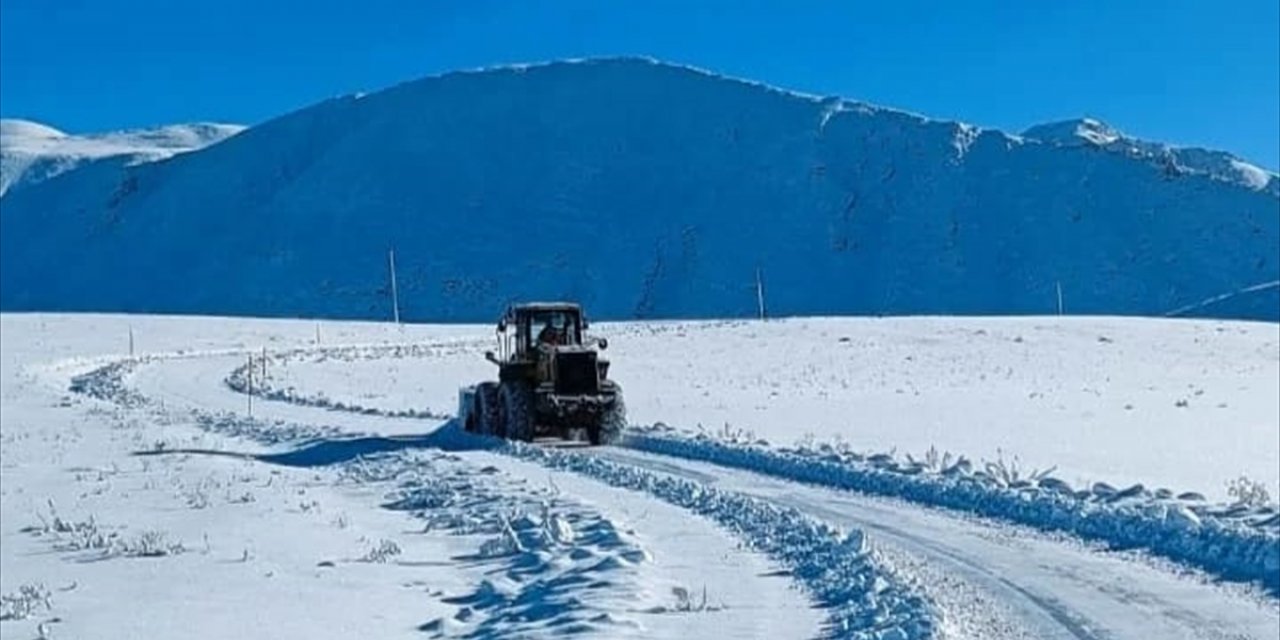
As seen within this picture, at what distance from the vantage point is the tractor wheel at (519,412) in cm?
2391

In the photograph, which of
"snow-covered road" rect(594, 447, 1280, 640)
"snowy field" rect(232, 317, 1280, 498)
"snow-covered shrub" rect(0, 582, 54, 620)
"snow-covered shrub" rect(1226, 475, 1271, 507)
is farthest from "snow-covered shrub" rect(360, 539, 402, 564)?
"snowy field" rect(232, 317, 1280, 498)

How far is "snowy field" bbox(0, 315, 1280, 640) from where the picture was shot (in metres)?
10.3

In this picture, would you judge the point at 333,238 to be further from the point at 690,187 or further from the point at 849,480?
the point at 849,480

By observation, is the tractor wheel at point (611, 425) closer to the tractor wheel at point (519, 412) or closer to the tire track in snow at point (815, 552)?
the tractor wheel at point (519, 412)

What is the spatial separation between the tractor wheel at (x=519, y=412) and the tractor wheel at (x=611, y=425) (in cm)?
99

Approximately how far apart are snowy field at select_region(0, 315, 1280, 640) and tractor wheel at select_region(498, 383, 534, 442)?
98 cm

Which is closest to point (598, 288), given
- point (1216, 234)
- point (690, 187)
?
point (690, 187)

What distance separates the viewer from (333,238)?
144375mm

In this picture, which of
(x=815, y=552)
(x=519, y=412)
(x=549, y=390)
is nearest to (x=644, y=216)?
(x=549, y=390)

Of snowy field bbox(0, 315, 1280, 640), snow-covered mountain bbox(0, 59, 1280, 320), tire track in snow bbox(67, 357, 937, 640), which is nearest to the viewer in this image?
tire track in snow bbox(67, 357, 937, 640)

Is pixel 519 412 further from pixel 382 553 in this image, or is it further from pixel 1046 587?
→ pixel 1046 587

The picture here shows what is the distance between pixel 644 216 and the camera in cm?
14062

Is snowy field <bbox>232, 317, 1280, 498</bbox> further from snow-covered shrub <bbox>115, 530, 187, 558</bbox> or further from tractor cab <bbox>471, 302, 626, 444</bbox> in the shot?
snow-covered shrub <bbox>115, 530, 187, 558</bbox>

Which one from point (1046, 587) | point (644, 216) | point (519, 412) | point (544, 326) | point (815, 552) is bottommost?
point (1046, 587)
